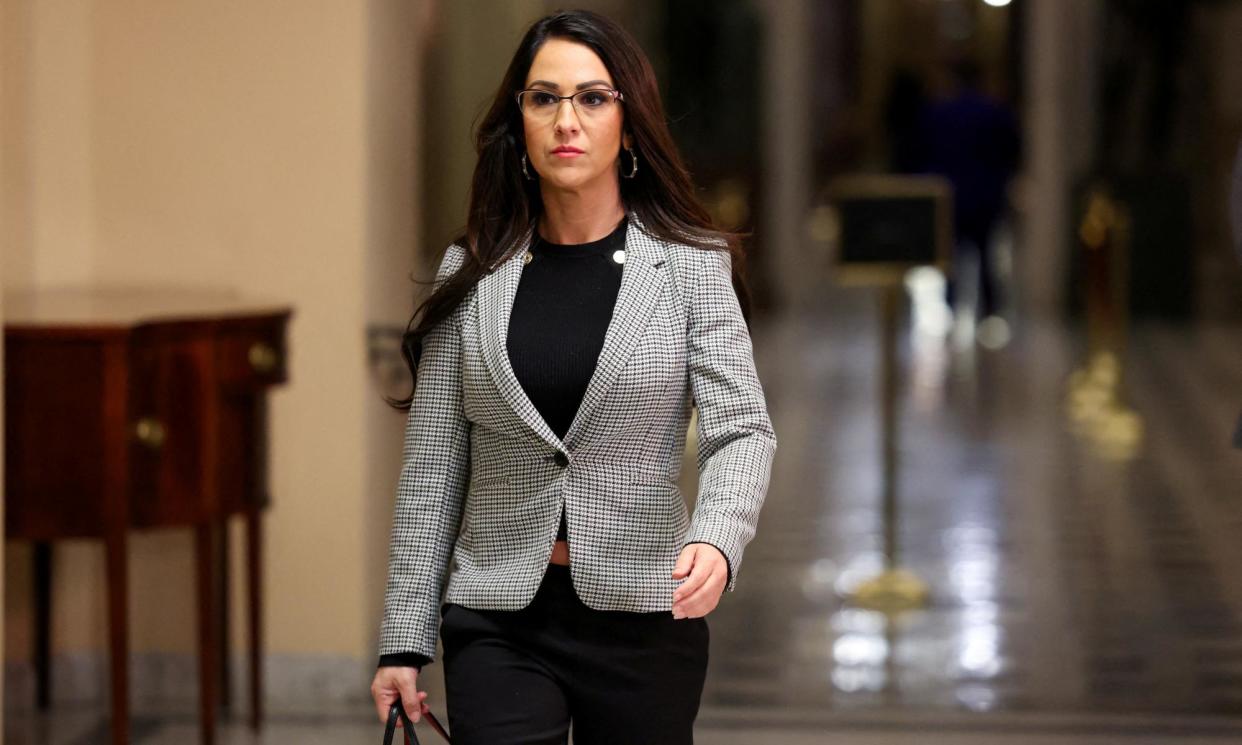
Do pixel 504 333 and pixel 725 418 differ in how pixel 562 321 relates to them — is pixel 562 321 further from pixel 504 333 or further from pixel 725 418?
pixel 725 418

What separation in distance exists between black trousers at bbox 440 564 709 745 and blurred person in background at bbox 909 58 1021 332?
11850 millimetres

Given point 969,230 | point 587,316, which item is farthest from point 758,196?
point 587,316

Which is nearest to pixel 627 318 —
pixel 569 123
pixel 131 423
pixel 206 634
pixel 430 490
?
pixel 569 123

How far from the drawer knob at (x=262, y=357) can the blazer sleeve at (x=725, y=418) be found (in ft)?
7.54

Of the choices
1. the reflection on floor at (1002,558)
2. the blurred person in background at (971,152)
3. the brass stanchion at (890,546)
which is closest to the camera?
the reflection on floor at (1002,558)

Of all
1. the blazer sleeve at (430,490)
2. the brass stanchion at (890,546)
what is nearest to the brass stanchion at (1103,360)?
the brass stanchion at (890,546)

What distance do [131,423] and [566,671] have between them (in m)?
2.11

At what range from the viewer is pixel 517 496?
2789 millimetres

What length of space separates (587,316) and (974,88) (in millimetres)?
12031

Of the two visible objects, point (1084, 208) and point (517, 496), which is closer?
point (517, 496)

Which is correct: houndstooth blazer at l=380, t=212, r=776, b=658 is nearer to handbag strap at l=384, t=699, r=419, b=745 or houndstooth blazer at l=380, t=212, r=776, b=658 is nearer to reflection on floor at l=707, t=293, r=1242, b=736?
handbag strap at l=384, t=699, r=419, b=745

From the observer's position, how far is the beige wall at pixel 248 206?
5445 millimetres

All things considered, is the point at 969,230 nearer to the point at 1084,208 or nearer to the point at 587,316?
the point at 1084,208

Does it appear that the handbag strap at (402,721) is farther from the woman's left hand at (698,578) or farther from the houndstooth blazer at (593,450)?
the woman's left hand at (698,578)
